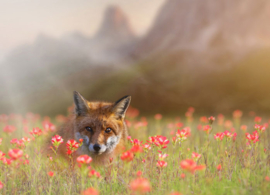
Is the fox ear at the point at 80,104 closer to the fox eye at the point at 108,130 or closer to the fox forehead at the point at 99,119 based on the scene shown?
→ the fox forehead at the point at 99,119

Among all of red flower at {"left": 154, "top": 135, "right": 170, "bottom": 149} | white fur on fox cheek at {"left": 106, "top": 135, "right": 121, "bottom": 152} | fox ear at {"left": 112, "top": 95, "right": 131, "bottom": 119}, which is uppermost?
fox ear at {"left": 112, "top": 95, "right": 131, "bottom": 119}

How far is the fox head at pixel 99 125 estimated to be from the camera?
4828mm

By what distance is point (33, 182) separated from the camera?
14.1 ft

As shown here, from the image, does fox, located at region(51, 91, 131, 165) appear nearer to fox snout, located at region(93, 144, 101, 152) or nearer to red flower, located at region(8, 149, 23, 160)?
fox snout, located at region(93, 144, 101, 152)

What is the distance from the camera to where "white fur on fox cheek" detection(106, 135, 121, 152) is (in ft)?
16.4

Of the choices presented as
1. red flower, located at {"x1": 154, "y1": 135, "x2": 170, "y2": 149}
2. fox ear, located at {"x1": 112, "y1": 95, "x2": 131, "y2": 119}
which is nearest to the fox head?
fox ear, located at {"x1": 112, "y1": 95, "x2": 131, "y2": 119}

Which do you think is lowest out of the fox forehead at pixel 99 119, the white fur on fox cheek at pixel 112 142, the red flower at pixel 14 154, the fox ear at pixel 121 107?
the red flower at pixel 14 154

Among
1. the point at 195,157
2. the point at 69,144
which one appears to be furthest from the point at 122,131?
the point at 195,157

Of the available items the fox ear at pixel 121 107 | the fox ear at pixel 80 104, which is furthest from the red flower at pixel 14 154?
the fox ear at pixel 121 107

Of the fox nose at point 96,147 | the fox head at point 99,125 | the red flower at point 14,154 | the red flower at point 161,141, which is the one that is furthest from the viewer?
the fox head at point 99,125

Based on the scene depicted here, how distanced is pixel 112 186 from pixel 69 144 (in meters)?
1.06

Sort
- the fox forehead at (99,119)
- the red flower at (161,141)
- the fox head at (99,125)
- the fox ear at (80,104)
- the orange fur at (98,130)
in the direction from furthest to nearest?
the fox ear at (80,104) < the fox forehead at (99,119) < the orange fur at (98,130) < the fox head at (99,125) < the red flower at (161,141)

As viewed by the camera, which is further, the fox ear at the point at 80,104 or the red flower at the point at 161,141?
the fox ear at the point at 80,104

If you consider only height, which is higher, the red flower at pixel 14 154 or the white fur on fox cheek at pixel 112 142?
the white fur on fox cheek at pixel 112 142
